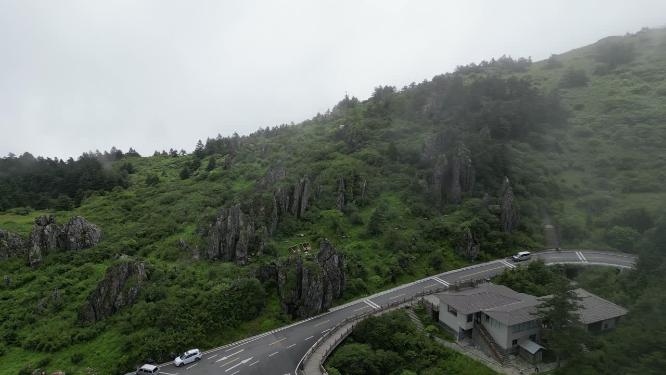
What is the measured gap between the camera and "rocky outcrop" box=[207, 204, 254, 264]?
57.0 metres

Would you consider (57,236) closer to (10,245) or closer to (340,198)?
Answer: (10,245)

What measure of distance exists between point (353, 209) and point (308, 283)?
72.1ft

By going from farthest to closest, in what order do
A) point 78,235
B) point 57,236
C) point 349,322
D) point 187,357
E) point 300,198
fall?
1. point 300,198
2. point 78,235
3. point 57,236
4. point 349,322
5. point 187,357

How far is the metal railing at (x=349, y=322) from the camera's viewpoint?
135 ft

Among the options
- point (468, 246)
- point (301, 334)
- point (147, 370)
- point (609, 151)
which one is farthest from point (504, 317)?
point (609, 151)

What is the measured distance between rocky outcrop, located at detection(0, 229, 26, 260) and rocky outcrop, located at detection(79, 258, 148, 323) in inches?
926

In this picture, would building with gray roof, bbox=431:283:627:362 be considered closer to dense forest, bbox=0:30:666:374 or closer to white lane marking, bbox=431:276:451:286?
dense forest, bbox=0:30:666:374

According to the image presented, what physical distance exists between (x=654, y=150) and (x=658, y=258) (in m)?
47.5

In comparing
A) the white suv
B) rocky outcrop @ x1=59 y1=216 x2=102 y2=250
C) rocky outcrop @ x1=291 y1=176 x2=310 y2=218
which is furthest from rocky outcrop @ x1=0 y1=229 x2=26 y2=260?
rocky outcrop @ x1=291 y1=176 x2=310 y2=218

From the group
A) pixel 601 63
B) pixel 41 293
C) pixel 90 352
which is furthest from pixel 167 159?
pixel 601 63

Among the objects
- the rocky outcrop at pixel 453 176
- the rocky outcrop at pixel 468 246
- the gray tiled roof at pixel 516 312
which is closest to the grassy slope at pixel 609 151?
the rocky outcrop at pixel 453 176

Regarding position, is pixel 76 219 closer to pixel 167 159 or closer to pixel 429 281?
pixel 429 281

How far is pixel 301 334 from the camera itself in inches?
1818

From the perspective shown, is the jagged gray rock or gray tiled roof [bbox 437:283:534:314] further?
the jagged gray rock
